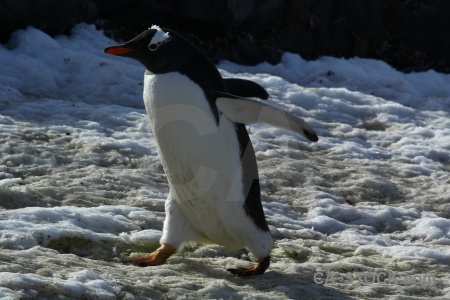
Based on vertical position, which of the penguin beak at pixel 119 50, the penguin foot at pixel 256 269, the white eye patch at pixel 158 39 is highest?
the white eye patch at pixel 158 39

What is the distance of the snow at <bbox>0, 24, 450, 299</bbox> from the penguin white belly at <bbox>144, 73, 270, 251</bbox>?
27 centimetres

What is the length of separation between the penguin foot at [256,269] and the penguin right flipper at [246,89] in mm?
1122

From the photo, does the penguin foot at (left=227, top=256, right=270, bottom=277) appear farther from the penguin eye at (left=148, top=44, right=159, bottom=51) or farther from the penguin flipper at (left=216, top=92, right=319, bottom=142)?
the penguin eye at (left=148, top=44, right=159, bottom=51)

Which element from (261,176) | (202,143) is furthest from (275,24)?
(202,143)

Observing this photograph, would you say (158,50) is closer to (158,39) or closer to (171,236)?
(158,39)

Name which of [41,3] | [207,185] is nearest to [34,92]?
[41,3]

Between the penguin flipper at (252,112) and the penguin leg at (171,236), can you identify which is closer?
Result: the penguin flipper at (252,112)

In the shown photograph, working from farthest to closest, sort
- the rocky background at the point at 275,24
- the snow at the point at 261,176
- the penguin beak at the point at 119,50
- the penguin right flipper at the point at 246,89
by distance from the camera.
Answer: the rocky background at the point at 275,24 → the penguin right flipper at the point at 246,89 → the penguin beak at the point at 119,50 → the snow at the point at 261,176

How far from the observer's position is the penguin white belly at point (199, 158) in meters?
4.99

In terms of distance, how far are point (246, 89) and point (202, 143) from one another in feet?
2.82

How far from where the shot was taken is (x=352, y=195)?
757 cm

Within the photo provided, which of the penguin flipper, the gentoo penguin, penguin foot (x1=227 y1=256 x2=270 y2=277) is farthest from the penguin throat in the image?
penguin foot (x1=227 y1=256 x2=270 y2=277)

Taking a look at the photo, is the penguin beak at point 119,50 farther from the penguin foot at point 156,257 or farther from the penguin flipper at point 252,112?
the penguin foot at point 156,257

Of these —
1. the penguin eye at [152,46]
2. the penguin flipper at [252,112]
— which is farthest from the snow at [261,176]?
the penguin eye at [152,46]
